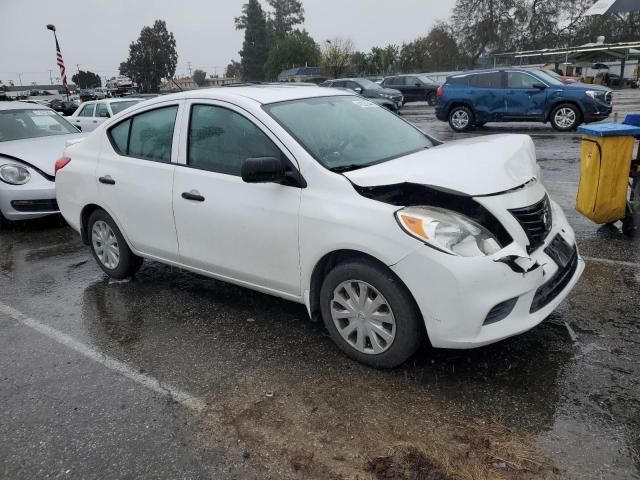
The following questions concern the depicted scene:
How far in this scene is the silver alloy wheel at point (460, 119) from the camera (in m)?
15.2

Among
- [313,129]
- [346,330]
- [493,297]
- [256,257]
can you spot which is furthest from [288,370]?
[313,129]

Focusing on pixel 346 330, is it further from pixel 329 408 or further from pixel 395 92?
pixel 395 92

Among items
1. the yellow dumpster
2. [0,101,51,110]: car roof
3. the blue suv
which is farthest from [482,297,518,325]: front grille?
the blue suv

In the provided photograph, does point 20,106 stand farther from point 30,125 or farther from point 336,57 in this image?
point 336,57

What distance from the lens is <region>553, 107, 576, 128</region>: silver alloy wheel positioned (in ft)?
45.1

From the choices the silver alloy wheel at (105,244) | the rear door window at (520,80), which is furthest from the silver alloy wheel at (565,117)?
the silver alloy wheel at (105,244)

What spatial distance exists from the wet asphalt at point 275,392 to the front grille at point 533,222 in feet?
2.43

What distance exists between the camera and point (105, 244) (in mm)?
4930

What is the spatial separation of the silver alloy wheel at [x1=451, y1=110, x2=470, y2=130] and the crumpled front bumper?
13.0 meters

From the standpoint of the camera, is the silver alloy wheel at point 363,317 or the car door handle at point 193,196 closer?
the silver alloy wheel at point 363,317

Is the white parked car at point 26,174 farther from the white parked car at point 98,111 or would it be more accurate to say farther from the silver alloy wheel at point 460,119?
the silver alloy wheel at point 460,119

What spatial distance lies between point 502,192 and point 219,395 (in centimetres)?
202

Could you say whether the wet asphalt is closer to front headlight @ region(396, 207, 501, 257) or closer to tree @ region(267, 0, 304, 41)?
front headlight @ region(396, 207, 501, 257)

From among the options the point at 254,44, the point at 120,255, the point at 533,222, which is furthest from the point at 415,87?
the point at 254,44
